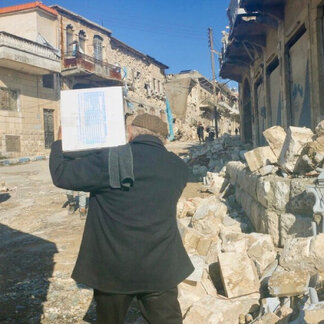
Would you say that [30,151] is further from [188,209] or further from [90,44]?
[188,209]

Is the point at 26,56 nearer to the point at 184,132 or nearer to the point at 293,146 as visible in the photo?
the point at 184,132

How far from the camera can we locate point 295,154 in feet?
12.2

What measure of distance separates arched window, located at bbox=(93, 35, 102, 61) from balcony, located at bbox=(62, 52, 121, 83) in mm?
1116

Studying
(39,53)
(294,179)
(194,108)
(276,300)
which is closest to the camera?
(276,300)

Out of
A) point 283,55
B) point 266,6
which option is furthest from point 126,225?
point 266,6

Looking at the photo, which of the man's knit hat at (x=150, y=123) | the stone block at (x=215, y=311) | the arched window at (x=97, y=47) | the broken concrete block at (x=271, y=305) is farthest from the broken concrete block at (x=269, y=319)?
the arched window at (x=97, y=47)

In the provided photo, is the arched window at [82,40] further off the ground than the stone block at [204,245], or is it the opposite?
the arched window at [82,40]

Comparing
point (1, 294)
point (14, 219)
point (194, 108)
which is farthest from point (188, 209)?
point (194, 108)

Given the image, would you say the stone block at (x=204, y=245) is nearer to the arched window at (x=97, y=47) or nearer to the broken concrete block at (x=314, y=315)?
the broken concrete block at (x=314, y=315)

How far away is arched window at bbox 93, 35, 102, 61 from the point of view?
1037 inches

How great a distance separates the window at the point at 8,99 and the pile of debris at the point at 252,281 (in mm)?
18461

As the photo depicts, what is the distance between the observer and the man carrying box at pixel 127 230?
Answer: 179 cm

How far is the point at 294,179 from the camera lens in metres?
3.56

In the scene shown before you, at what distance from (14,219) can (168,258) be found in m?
6.26
